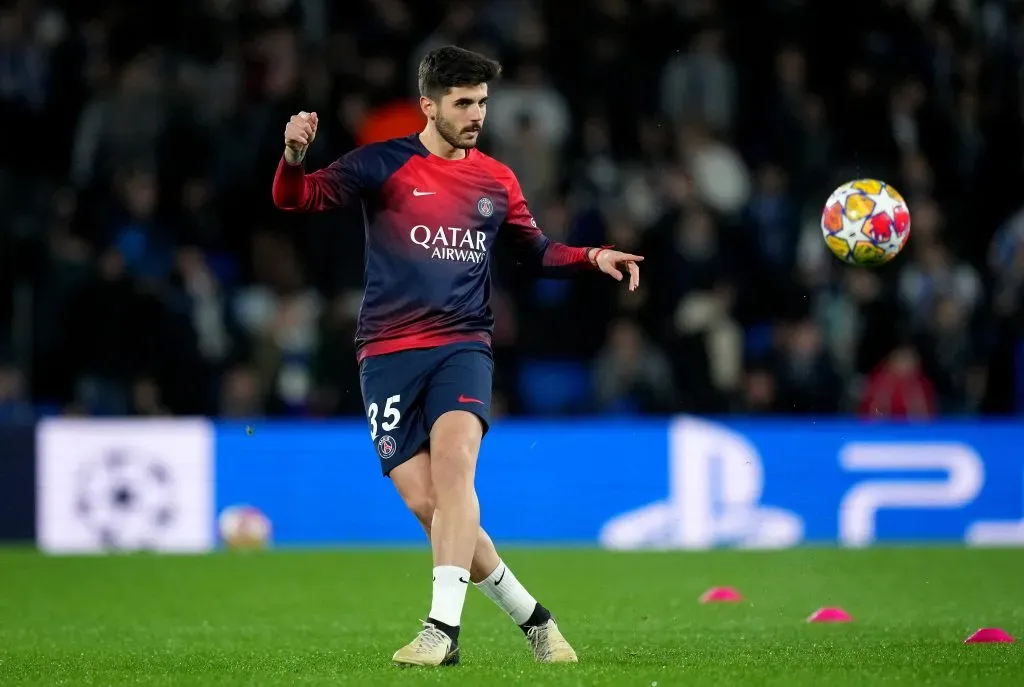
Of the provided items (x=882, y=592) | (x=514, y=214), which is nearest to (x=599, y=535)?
(x=882, y=592)

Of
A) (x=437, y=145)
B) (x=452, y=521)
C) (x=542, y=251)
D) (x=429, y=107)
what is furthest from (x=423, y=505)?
(x=429, y=107)

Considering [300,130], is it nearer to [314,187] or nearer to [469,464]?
[314,187]

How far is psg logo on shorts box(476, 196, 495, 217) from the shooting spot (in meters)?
7.39

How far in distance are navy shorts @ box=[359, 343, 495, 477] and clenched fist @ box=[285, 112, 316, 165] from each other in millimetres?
935

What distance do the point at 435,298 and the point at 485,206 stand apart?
487 mm

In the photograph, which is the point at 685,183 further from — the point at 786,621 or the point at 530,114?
the point at 786,621

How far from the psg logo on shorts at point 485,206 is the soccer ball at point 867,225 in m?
2.60

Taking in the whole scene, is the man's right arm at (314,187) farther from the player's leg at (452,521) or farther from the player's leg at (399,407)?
the player's leg at (452,521)

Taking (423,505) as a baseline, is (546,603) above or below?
below

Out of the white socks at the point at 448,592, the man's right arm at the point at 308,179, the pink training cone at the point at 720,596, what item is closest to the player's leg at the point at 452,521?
the white socks at the point at 448,592

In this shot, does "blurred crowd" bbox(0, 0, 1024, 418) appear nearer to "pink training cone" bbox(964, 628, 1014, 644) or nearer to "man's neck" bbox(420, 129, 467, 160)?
"pink training cone" bbox(964, 628, 1014, 644)

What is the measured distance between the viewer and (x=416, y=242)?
7.25 meters


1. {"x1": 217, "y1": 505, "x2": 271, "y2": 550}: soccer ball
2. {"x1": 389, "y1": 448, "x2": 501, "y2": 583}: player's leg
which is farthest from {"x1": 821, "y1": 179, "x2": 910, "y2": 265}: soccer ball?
{"x1": 217, "y1": 505, "x2": 271, "y2": 550}: soccer ball

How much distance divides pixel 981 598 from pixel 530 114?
328 inches
